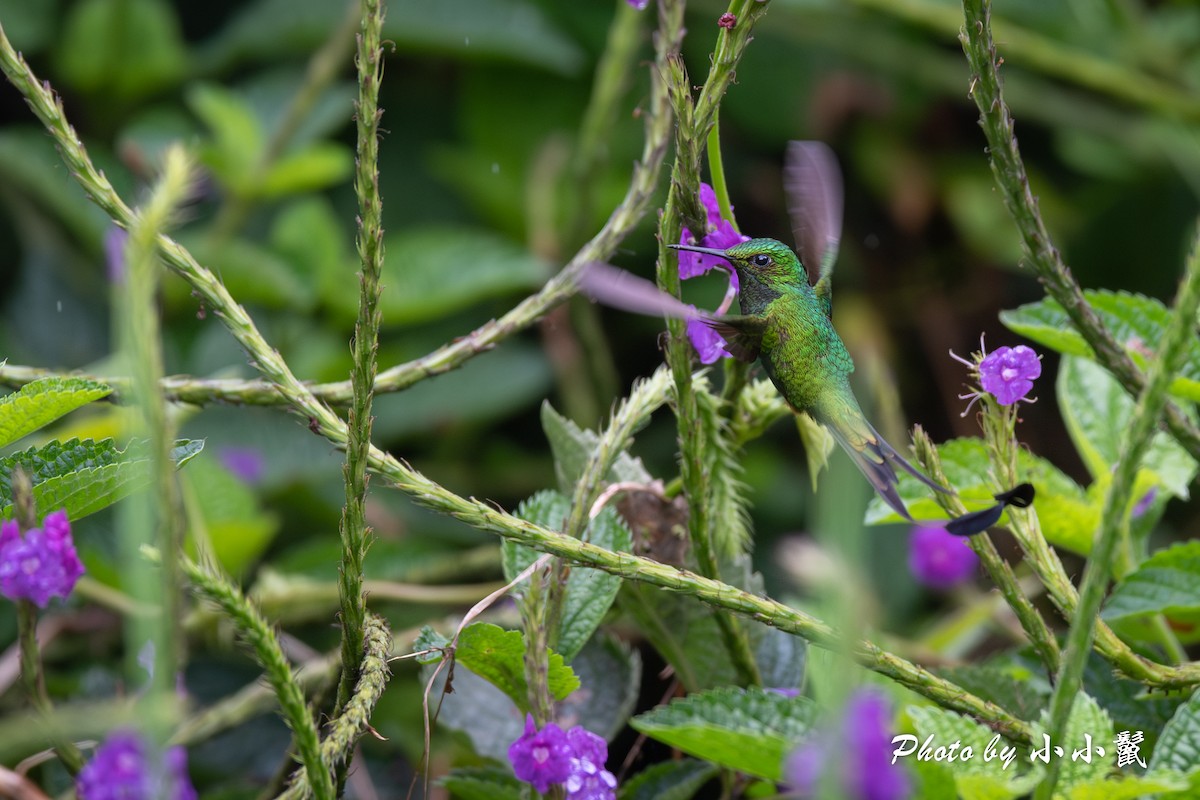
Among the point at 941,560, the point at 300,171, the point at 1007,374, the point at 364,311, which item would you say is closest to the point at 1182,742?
the point at 1007,374

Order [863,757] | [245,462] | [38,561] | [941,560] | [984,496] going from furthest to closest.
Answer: [245,462] < [941,560] < [984,496] < [38,561] < [863,757]

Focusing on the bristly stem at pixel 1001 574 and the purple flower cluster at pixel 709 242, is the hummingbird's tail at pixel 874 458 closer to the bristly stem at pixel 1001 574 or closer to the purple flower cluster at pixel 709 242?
the bristly stem at pixel 1001 574

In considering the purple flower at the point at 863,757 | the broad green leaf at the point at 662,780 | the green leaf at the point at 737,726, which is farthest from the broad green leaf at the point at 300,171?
the purple flower at the point at 863,757

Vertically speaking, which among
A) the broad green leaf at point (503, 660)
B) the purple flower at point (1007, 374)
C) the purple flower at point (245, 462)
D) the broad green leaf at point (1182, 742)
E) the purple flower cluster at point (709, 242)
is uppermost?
the purple flower at point (245, 462)

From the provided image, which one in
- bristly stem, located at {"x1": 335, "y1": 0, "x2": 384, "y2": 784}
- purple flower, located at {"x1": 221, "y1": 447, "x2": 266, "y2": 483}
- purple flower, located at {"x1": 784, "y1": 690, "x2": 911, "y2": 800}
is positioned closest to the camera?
purple flower, located at {"x1": 784, "y1": 690, "x2": 911, "y2": 800}

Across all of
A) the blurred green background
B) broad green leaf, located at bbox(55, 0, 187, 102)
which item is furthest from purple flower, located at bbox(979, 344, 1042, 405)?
broad green leaf, located at bbox(55, 0, 187, 102)

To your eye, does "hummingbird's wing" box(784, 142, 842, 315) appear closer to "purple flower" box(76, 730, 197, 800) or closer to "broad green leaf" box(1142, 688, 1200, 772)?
"broad green leaf" box(1142, 688, 1200, 772)

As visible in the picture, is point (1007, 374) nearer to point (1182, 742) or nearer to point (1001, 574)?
point (1001, 574)
